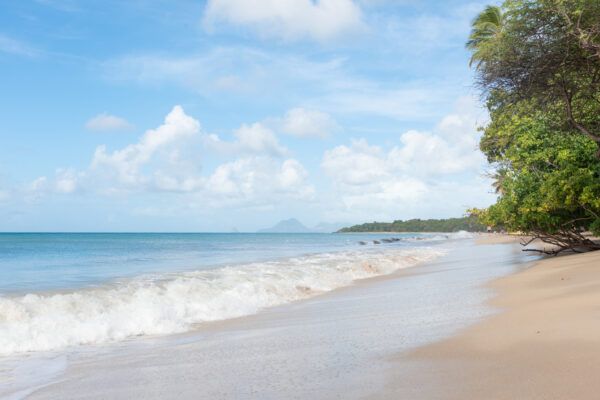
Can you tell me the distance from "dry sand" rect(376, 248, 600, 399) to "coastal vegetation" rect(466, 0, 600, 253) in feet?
20.1

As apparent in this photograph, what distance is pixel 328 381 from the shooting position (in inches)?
155

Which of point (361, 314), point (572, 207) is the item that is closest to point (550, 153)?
point (572, 207)

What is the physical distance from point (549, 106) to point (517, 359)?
1041cm

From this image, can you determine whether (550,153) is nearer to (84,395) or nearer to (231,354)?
(231,354)

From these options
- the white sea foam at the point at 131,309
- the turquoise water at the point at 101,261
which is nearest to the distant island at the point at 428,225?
the turquoise water at the point at 101,261

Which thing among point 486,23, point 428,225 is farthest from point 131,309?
point 428,225

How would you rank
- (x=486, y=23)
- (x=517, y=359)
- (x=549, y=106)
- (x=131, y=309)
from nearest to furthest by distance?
(x=517, y=359)
(x=131, y=309)
(x=549, y=106)
(x=486, y=23)

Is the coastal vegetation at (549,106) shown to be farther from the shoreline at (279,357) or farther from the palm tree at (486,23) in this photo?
the palm tree at (486,23)

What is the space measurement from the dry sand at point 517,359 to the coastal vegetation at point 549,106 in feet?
20.1

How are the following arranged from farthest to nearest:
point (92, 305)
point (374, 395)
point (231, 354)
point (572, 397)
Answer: point (92, 305) → point (231, 354) → point (374, 395) → point (572, 397)

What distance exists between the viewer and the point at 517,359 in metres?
3.94

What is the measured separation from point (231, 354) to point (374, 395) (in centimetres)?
248

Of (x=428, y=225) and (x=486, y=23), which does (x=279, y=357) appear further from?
(x=428, y=225)

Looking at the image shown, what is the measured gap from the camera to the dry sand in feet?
10.8
